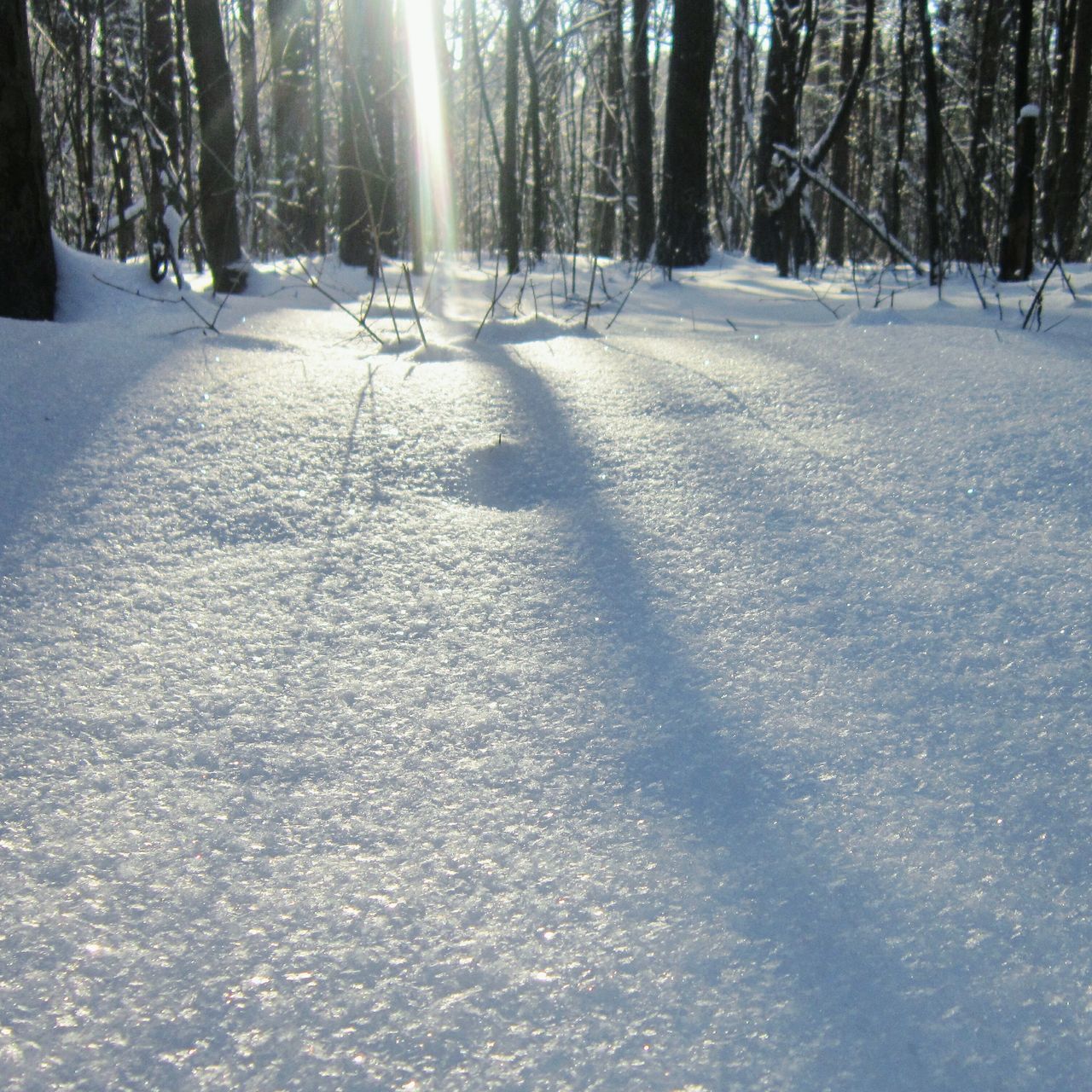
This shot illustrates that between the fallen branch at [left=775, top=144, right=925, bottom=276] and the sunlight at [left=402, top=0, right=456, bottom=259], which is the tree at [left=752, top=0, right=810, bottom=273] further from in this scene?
the sunlight at [left=402, top=0, right=456, bottom=259]

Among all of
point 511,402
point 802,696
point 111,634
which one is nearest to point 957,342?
point 511,402

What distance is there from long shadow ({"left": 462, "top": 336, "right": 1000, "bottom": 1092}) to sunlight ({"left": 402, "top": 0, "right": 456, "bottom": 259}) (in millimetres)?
5403

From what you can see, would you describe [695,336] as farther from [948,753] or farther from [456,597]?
[948,753]

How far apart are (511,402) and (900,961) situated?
129 cm

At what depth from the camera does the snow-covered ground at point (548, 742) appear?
54cm

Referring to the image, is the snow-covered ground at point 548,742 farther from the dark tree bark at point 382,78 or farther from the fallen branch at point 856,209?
the dark tree bark at point 382,78

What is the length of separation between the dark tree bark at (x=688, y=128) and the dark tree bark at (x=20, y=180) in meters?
4.12

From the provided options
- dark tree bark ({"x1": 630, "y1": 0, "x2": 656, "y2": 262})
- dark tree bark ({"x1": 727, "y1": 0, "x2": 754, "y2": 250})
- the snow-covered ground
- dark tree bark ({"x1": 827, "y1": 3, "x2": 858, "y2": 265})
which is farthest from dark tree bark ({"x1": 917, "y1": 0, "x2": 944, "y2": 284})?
dark tree bark ({"x1": 827, "y1": 3, "x2": 858, "y2": 265})

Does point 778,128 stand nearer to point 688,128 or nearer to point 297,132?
point 688,128

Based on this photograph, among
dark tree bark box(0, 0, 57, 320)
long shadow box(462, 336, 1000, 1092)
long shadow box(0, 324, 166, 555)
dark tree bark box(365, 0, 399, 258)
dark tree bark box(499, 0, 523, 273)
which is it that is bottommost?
long shadow box(462, 336, 1000, 1092)

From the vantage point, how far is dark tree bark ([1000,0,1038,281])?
3.72 m

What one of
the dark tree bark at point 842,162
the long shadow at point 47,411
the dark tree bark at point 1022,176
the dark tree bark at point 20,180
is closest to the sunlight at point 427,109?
the dark tree bark at point 1022,176

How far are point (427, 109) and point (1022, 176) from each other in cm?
597

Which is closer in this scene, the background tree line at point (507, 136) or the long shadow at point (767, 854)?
the long shadow at point (767, 854)
